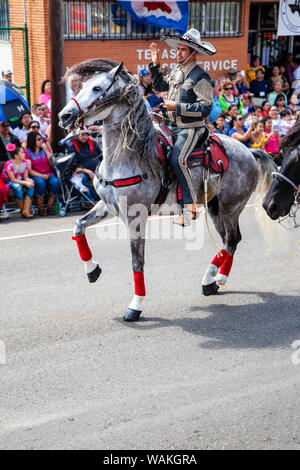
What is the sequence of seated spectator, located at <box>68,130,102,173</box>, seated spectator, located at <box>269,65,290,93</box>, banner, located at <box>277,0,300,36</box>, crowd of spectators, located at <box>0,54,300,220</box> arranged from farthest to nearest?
1. seated spectator, located at <box>269,65,290,93</box>
2. banner, located at <box>277,0,300,36</box>
3. seated spectator, located at <box>68,130,102,173</box>
4. crowd of spectators, located at <box>0,54,300,220</box>

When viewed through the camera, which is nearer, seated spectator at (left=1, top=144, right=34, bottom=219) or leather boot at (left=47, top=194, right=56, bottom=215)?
seated spectator at (left=1, top=144, right=34, bottom=219)

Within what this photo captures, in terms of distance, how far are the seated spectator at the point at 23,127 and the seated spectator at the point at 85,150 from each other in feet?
3.74

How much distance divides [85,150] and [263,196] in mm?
4987

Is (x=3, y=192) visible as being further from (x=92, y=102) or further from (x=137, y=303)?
(x=92, y=102)

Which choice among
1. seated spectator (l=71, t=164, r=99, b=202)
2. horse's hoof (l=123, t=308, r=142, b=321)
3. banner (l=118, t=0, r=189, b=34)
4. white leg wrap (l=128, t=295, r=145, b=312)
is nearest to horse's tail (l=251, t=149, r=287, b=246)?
white leg wrap (l=128, t=295, r=145, b=312)

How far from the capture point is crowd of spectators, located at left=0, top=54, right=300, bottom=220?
11.1 metres

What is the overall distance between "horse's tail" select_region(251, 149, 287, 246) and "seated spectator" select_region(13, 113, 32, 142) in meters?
5.85

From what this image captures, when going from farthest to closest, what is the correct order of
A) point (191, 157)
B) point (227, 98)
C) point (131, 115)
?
1. point (227, 98)
2. point (191, 157)
3. point (131, 115)

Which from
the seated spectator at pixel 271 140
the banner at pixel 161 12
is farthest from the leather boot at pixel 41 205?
the banner at pixel 161 12

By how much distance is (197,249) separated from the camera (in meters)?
8.95

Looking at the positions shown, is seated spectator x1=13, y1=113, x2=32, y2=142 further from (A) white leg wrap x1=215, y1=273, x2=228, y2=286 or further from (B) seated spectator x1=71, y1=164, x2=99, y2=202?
(A) white leg wrap x1=215, y1=273, x2=228, y2=286

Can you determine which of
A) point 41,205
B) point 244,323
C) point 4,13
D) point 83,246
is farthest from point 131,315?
point 4,13

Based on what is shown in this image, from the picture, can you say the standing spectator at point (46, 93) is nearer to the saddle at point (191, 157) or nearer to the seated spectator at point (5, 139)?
the seated spectator at point (5, 139)

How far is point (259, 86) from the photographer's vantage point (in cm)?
1897
